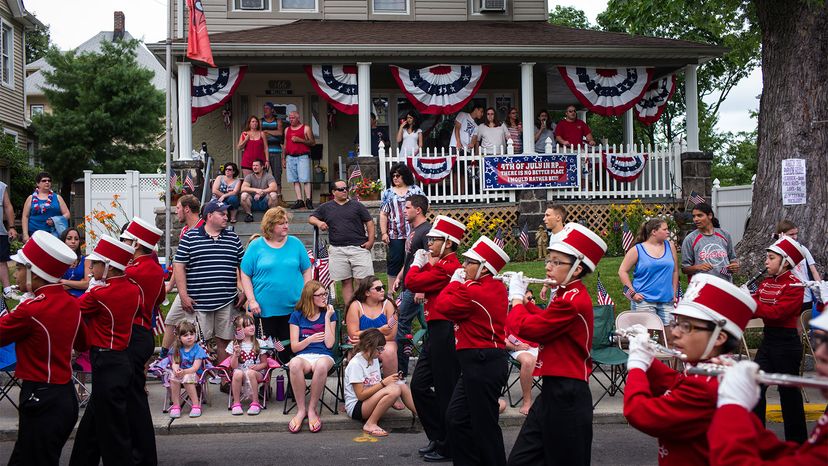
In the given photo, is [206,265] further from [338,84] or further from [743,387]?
[338,84]

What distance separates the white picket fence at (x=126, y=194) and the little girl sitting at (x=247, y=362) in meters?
12.3

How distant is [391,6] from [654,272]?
1332 cm

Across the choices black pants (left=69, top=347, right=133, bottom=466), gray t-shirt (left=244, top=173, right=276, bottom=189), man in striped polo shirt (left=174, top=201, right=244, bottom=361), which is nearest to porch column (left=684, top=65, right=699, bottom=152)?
gray t-shirt (left=244, top=173, right=276, bottom=189)

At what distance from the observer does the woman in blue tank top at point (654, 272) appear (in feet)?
31.2

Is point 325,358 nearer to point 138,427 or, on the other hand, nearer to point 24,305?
point 138,427

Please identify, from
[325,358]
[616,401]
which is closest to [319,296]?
[325,358]

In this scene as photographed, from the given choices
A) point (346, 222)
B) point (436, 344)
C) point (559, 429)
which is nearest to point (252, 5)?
point (346, 222)

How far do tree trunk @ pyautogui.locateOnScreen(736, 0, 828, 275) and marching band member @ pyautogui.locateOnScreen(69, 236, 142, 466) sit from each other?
9.84 m

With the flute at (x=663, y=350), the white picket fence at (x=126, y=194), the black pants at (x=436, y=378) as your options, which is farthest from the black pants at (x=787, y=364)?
the white picket fence at (x=126, y=194)

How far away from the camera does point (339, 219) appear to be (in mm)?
11555

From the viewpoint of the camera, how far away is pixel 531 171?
17.6 metres

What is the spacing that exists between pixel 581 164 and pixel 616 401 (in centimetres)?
904

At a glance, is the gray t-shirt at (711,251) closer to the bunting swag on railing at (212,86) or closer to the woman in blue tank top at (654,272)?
the woman in blue tank top at (654,272)

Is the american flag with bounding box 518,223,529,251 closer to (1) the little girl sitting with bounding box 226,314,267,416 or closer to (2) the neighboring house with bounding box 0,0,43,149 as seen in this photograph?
(1) the little girl sitting with bounding box 226,314,267,416
